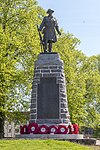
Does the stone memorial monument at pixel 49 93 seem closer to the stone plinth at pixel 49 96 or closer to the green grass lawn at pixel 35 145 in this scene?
the stone plinth at pixel 49 96

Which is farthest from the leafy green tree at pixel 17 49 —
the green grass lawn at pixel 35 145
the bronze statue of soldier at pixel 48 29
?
the green grass lawn at pixel 35 145

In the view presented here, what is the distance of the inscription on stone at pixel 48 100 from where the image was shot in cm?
1939

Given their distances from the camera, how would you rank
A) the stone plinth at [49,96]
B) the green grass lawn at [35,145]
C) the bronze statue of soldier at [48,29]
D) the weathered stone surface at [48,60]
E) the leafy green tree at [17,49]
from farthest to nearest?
the leafy green tree at [17,49] < the bronze statue of soldier at [48,29] < the weathered stone surface at [48,60] < the stone plinth at [49,96] < the green grass lawn at [35,145]

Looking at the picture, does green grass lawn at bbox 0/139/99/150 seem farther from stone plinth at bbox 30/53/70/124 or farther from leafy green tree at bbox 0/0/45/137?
leafy green tree at bbox 0/0/45/137

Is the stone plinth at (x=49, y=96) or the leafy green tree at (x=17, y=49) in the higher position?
the leafy green tree at (x=17, y=49)

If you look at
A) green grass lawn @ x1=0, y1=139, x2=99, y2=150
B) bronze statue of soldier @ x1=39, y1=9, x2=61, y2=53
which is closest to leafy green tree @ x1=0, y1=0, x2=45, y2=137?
bronze statue of soldier @ x1=39, y1=9, x2=61, y2=53

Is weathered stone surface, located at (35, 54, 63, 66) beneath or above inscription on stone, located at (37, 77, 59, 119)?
above

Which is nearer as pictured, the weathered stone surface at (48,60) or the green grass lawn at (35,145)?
the green grass lawn at (35,145)

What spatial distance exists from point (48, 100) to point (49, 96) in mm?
225

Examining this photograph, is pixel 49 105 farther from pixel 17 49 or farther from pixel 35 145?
pixel 17 49

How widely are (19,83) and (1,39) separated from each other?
12.1 feet

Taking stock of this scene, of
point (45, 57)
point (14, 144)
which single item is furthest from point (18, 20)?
point (14, 144)

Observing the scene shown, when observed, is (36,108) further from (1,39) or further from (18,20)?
(18,20)

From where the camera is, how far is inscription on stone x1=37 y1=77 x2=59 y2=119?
19.4m
